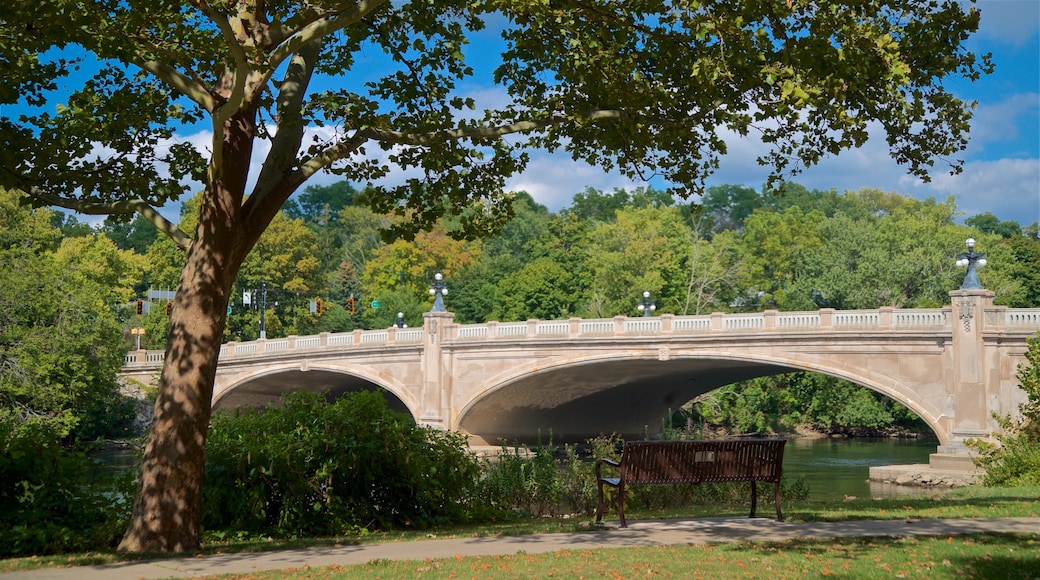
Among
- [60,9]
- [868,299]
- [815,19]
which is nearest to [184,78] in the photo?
[60,9]

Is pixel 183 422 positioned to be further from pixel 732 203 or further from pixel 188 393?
pixel 732 203

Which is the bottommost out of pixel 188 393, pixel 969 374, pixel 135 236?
pixel 188 393

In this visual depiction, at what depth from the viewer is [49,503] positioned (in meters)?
10.4

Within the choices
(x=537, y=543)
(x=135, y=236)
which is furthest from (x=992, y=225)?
(x=537, y=543)

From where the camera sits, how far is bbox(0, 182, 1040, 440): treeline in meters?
54.6

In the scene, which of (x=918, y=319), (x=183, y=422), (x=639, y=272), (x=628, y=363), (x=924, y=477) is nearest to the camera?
(x=183, y=422)

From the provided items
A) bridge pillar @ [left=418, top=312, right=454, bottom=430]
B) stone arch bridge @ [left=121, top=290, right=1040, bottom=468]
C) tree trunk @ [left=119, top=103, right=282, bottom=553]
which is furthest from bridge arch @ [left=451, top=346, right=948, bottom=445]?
tree trunk @ [left=119, top=103, right=282, bottom=553]

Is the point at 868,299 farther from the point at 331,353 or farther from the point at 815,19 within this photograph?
the point at 815,19

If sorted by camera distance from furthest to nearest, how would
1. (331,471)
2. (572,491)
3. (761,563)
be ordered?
(572,491), (331,471), (761,563)

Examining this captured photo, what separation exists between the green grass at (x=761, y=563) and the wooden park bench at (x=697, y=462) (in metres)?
2.19

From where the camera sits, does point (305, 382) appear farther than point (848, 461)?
Yes

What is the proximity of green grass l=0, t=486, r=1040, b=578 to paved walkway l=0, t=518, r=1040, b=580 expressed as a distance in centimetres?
39

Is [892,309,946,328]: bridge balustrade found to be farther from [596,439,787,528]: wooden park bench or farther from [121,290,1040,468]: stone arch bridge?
[596,439,787,528]: wooden park bench

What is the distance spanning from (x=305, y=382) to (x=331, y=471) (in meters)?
39.2
